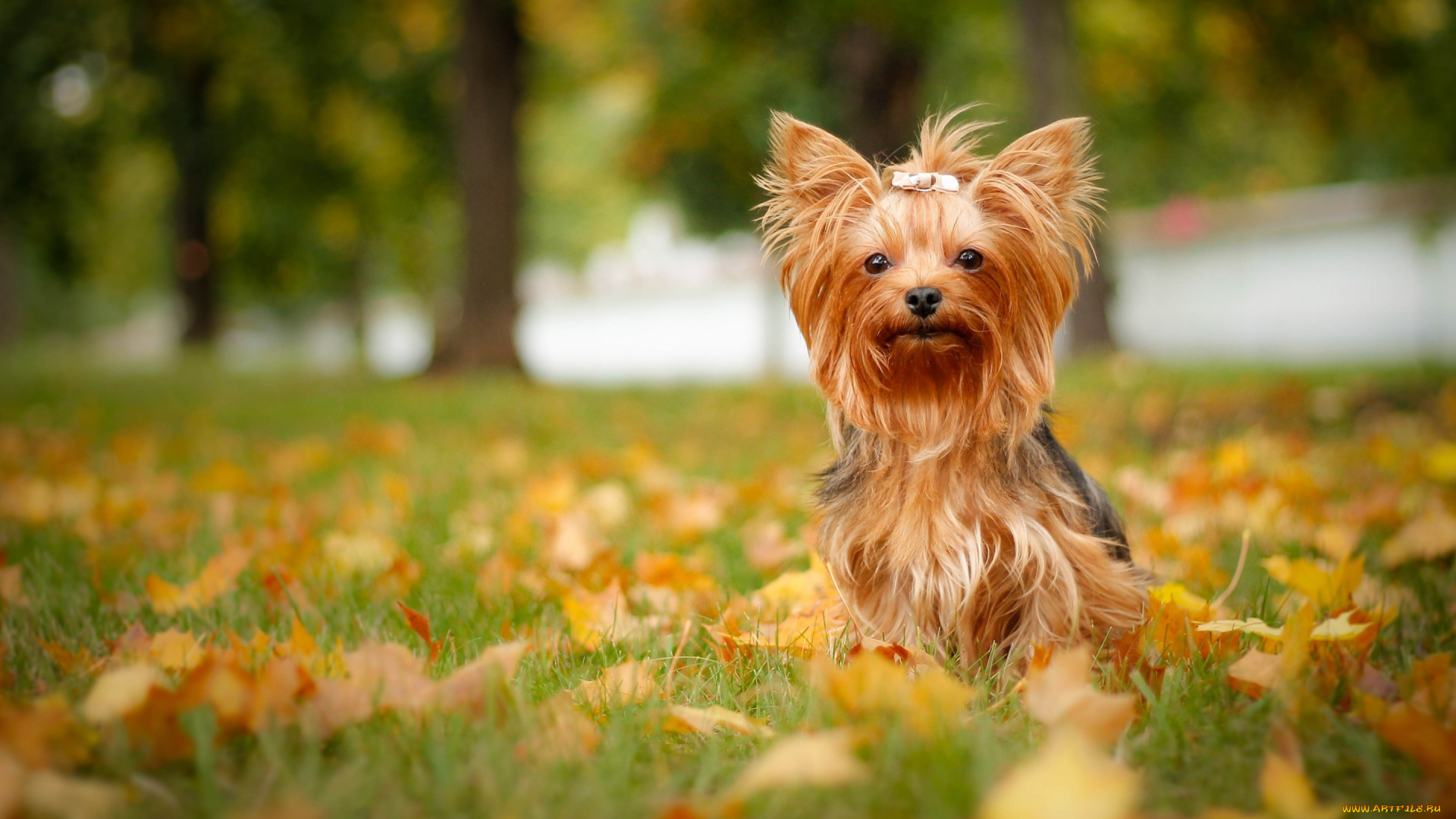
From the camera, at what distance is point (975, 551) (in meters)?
2.45

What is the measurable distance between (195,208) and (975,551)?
25589 millimetres

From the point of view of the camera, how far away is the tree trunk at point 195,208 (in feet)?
66.9

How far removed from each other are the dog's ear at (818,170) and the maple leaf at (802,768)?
1.52 m

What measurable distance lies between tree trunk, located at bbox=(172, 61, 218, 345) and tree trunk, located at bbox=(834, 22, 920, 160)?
14.1 meters

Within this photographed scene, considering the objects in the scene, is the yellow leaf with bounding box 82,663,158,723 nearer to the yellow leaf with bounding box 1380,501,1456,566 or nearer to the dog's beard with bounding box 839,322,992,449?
the dog's beard with bounding box 839,322,992,449

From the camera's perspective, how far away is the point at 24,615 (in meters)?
2.79

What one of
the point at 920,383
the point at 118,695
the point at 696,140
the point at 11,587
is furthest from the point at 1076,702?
the point at 696,140

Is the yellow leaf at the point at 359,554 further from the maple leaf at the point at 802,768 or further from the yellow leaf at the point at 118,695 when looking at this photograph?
the maple leaf at the point at 802,768

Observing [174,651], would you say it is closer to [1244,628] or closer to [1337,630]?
[1244,628]

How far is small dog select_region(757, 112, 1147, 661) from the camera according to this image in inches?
98.0

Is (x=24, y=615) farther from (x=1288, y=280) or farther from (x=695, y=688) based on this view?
(x=1288, y=280)

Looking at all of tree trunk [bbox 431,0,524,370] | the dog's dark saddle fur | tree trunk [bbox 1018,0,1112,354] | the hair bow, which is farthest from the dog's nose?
tree trunk [bbox 431,0,524,370]

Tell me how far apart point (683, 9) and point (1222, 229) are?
14764 millimetres

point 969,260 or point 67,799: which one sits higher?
point 969,260
